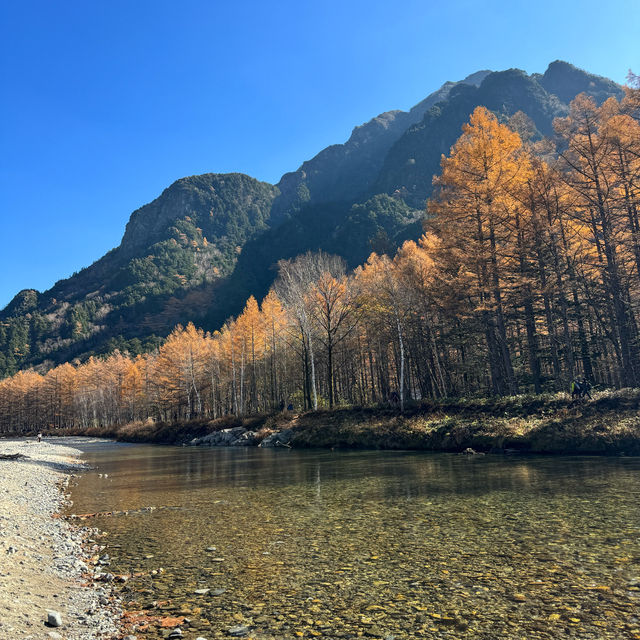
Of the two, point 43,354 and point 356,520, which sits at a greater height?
point 43,354

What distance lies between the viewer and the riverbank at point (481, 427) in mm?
18406

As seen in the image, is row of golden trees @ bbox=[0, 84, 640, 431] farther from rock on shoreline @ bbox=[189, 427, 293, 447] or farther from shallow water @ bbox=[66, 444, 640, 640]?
shallow water @ bbox=[66, 444, 640, 640]

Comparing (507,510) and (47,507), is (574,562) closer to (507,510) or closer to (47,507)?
(507,510)

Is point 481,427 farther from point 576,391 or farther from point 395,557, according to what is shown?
point 395,557

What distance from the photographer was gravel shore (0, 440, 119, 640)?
4.55 meters

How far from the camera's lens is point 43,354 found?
186 metres

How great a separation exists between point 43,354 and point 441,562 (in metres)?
219

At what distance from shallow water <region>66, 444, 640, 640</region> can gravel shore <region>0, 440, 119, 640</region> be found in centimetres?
52

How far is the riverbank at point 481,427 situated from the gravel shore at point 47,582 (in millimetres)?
18503

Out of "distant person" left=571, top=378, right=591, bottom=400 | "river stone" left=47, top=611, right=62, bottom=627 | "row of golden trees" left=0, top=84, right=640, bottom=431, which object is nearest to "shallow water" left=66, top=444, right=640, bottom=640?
"river stone" left=47, top=611, right=62, bottom=627

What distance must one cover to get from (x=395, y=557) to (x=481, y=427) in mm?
17298

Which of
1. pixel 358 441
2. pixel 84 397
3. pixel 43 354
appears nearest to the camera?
pixel 358 441

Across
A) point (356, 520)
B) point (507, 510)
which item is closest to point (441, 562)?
point (356, 520)

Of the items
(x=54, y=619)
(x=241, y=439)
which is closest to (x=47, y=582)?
(x=54, y=619)
